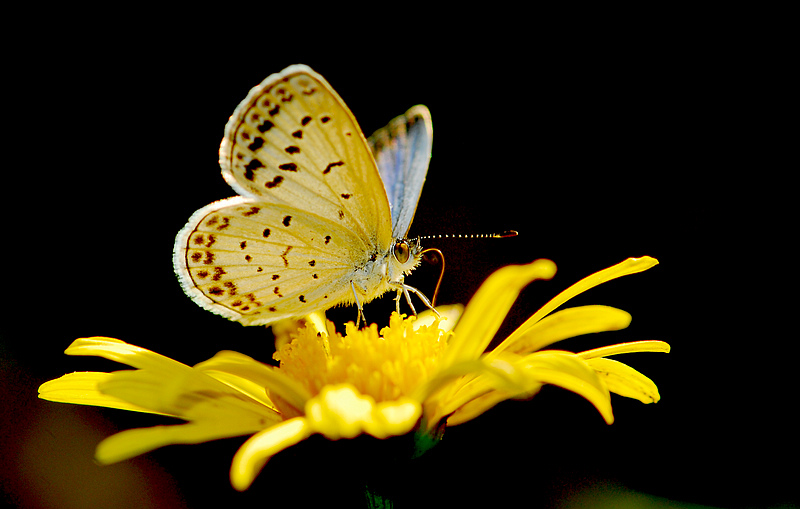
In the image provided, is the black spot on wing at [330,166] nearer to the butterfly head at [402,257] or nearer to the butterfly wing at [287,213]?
the butterfly wing at [287,213]

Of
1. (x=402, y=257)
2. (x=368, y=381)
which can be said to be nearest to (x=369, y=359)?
(x=368, y=381)

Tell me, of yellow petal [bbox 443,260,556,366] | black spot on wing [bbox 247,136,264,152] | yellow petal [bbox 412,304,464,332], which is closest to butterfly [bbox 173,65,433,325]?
black spot on wing [bbox 247,136,264,152]

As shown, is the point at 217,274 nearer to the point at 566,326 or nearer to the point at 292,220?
the point at 292,220

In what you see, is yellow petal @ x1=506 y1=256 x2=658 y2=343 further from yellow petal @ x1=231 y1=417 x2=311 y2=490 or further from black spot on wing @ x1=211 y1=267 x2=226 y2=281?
black spot on wing @ x1=211 y1=267 x2=226 y2=281

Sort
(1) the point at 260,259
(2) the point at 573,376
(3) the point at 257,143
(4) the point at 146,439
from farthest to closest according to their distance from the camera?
(1) the point at 260,259 < (3) the point at 257,143 < (2) the point at 573,376 < (4) the point at 146,439

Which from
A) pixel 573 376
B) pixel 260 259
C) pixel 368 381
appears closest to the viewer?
pixel 573 376

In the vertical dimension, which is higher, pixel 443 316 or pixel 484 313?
pixel 484 313

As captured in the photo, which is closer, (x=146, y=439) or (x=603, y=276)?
(x=146, y=439)

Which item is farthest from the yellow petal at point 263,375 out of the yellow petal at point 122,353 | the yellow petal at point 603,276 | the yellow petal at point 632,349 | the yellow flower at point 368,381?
the yellow petal at point 632,349
